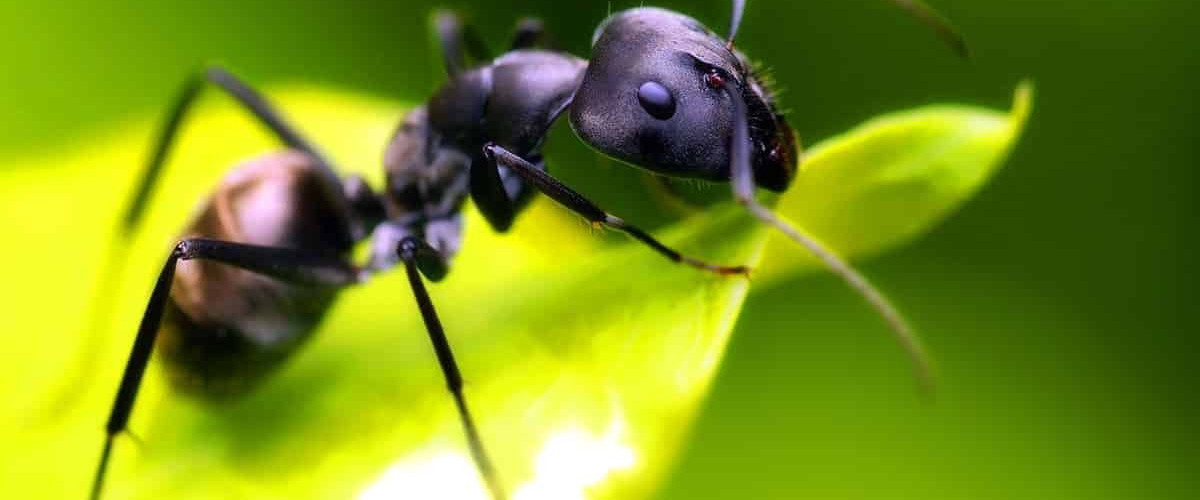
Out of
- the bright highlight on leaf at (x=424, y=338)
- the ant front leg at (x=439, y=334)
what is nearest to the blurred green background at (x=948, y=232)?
the bright highlight on leaf at (x=424, y=338)

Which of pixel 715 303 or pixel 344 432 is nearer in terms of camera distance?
pixel 715 303

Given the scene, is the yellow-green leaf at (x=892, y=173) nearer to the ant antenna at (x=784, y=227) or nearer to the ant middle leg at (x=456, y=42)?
the ant antenna at (x=784, y=227)

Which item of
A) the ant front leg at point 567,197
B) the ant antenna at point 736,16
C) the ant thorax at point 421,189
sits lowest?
the ant front leg at point 567,197

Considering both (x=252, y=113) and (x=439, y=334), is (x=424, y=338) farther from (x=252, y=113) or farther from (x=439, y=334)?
(x=252, y=113)

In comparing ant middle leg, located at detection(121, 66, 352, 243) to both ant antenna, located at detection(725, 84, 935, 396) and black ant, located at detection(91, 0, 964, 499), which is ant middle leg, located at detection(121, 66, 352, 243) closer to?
black ant, located at detection(91, 0, 964, 499)

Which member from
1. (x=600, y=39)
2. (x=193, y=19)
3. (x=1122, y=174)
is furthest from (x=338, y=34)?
(x=1122, y=174)

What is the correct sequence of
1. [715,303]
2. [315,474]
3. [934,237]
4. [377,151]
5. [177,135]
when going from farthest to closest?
[934,237]
[377,151]
[177,135]
[315,474]
[715,303]

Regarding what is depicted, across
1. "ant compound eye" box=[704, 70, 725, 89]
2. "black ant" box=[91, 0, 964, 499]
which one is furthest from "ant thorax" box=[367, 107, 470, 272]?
"ant compound eye" box=[704, 70, 725, 89]

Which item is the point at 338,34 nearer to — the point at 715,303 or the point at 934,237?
the point at 934,237
